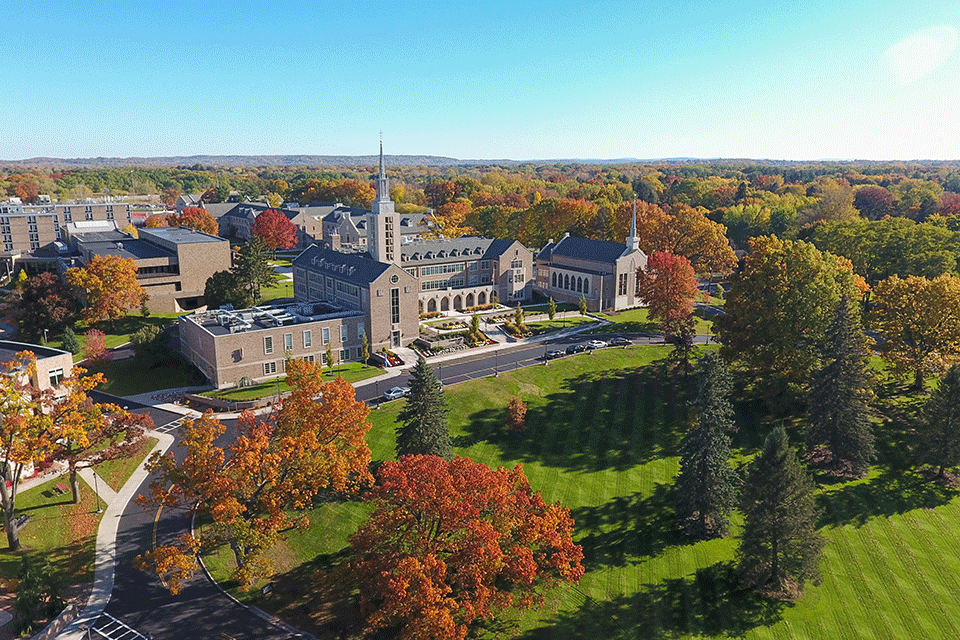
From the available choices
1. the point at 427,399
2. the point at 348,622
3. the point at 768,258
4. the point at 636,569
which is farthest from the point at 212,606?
the point at 768,258

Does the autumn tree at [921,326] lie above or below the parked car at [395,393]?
above

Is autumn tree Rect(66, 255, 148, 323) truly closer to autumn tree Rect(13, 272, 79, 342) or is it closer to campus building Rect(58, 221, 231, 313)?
autumn tree Rect(13, 272, 79, 342)

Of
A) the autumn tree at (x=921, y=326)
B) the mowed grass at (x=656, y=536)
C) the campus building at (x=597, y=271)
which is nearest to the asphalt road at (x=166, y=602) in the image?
the mowed grass at (x=656, y=536)

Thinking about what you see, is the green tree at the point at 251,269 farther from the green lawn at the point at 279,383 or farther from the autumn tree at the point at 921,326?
the autumn tree at the point at 921,326

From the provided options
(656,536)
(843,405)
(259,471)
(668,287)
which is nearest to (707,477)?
(656,536)

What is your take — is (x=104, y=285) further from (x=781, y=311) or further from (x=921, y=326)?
(x=921, y=326)

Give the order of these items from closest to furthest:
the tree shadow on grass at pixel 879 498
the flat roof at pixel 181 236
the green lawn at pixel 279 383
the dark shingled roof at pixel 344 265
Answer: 1. the tree shadow on grass at pixel 879 498
2. the green lawn at pixel 279 383
3. the dark shingled roof at pixel 344 265
4. the flat roof at pixel 181 236

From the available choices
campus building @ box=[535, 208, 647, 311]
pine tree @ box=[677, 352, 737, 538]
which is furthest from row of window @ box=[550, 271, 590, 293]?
pine tree @ box=[677, 352, 737, 538]
